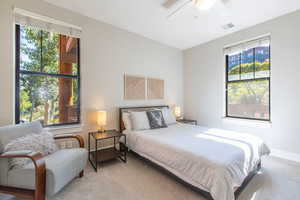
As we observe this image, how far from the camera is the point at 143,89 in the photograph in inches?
148

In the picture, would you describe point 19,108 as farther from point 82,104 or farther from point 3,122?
point 82,104

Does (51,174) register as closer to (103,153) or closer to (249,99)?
(103,153)

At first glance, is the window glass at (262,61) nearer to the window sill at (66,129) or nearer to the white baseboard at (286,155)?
the white baseboard at (286,155)

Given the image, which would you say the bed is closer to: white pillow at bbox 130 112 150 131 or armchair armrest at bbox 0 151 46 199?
white pillow at bbox 130 112 150 131

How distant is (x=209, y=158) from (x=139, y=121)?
1.69 metres

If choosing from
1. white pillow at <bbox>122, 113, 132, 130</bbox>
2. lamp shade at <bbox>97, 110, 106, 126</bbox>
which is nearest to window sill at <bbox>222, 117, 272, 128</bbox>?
white pillow at <bbox>122, 113, 132, 130</bbox>

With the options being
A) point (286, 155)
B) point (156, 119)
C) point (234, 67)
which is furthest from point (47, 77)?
point (286, 155)

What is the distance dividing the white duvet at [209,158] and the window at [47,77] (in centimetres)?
174

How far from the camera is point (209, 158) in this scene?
1.59 meters

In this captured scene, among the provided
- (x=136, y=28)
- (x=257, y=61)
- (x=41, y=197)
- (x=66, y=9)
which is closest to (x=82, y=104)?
(x=41, y=197)

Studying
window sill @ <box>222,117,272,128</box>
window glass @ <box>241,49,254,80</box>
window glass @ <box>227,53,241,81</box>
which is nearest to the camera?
window sill @ <box>222,117,272,128</box>

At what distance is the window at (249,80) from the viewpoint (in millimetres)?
3168

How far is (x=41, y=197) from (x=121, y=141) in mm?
1674

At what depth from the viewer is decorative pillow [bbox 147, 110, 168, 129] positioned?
3103 mm
